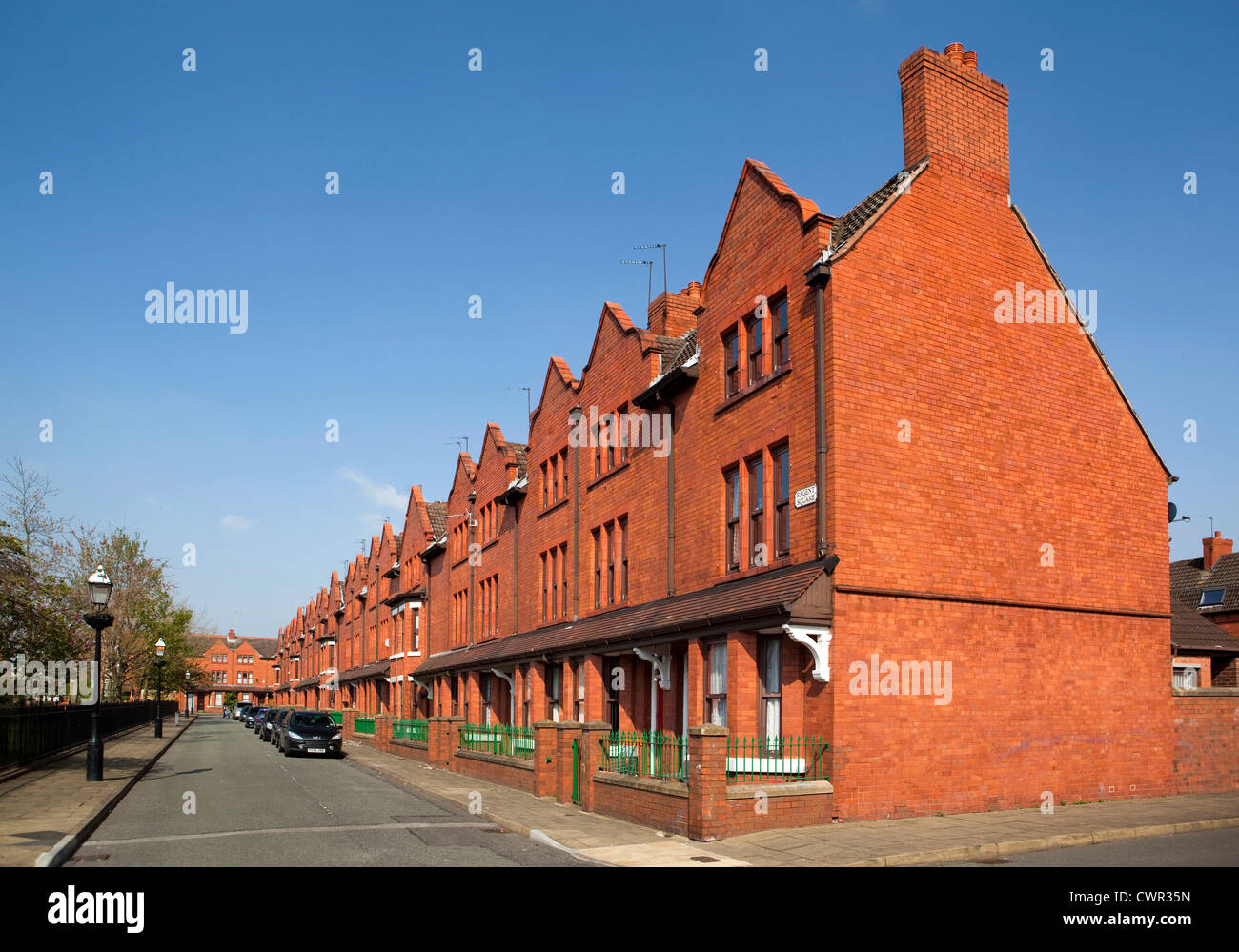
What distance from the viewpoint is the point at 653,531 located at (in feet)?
74.5

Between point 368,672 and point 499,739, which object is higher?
point 499,739

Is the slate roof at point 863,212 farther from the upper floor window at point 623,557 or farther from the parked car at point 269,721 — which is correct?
the parked car at point 269,721

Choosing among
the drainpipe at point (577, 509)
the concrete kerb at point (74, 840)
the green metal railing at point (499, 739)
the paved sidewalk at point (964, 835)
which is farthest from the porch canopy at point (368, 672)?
the paved sidewalk at point (964, 835)

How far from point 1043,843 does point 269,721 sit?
45.7m

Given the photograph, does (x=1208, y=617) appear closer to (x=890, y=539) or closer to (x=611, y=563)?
(x=611, y=563)

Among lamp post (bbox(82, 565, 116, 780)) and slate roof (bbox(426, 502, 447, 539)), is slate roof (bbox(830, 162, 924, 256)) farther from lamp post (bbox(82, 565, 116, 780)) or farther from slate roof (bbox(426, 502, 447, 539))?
slate roof (bbox(426, 502, 447, 539))

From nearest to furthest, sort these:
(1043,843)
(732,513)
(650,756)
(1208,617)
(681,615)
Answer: (1043,843)
(650,756)
(681,615)
(732,513)
(1208,617)

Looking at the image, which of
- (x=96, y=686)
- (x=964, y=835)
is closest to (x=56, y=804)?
(x=96, y=686)

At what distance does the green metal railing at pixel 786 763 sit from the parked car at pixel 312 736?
86.4 ft

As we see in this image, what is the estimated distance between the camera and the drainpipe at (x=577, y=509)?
27.2 m

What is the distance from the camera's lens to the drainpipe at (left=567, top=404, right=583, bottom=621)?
89.1ft

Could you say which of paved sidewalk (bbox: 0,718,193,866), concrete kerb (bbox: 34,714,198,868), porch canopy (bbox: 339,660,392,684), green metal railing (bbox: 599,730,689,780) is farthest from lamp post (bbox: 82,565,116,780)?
porch canopy (bbox: 339,660,392,684)

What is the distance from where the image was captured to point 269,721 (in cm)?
5191
